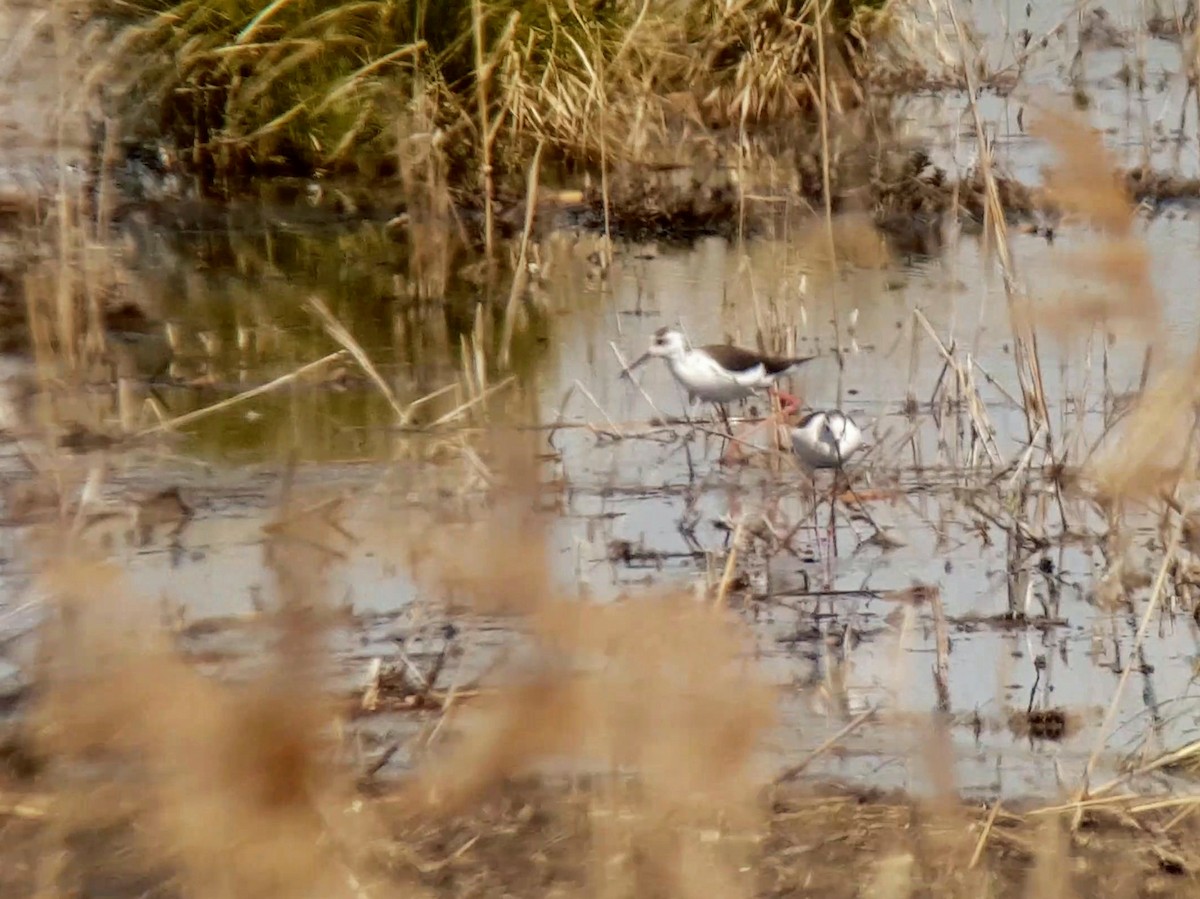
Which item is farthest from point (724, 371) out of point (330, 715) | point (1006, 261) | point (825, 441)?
point (330, 715)

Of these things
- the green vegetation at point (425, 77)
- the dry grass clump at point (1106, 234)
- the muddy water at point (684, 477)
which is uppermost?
the green vegetation at point (425, 77)

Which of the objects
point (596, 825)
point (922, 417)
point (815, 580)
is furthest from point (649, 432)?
point (596, 825)

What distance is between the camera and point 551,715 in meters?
2.05

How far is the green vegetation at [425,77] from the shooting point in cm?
716

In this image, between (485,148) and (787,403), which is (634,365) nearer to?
(787,403)

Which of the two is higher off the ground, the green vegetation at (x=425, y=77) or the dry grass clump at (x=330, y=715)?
the green vegetation at (x=425, y=77)

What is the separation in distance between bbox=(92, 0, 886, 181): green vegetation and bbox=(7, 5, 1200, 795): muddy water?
43 centimetres

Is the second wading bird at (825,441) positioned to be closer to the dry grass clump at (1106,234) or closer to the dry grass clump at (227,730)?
the dry grass clump at (1106,234)

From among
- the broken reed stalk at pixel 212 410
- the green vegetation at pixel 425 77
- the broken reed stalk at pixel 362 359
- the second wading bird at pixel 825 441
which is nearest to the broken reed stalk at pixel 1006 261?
the second wading bird at pixel 825 441

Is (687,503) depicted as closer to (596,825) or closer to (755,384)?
(755,384)

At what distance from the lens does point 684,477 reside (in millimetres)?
4496

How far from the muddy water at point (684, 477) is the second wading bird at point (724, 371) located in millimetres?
127

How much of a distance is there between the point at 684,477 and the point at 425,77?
304 cm

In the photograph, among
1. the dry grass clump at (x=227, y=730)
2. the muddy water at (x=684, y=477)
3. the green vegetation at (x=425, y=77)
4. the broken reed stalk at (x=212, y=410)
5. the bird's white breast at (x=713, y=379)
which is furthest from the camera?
the green vegetation at (x=425, y=77)
